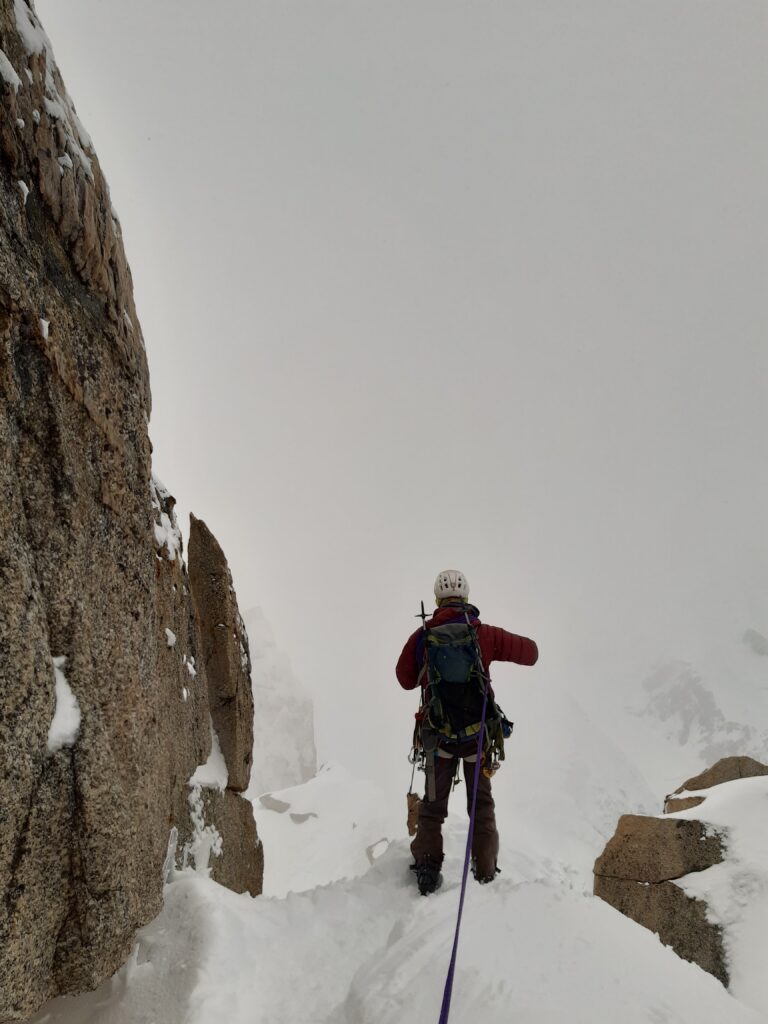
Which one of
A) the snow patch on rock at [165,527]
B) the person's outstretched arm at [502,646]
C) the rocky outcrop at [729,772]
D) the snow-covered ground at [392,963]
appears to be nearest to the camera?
the snow-covered ground at [392,963]

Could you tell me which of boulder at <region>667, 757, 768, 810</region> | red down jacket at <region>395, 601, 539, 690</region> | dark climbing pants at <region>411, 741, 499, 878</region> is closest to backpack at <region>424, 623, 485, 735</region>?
red down jacket at <region>395, 601, 539, 690</region>

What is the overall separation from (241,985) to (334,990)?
31.4 inches

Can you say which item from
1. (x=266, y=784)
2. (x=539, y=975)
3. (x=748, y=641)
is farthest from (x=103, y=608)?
(x=748, y=641)

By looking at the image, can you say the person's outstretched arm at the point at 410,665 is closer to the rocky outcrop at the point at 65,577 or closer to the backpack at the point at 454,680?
the backpack at the point at 454,680

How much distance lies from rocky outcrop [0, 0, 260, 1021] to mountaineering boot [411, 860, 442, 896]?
2757 mm

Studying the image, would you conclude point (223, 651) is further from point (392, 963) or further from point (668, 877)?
point (668, 877)

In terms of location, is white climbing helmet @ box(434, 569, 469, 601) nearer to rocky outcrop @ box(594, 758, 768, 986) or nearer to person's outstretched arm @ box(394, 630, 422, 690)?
person's outstretched arm @ box(394, 630, 422, 690)

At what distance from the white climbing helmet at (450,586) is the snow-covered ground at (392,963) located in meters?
3.21

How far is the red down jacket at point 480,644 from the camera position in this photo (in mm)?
6246

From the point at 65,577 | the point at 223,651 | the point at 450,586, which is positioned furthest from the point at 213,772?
the point at 65,577

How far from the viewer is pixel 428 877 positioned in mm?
5934

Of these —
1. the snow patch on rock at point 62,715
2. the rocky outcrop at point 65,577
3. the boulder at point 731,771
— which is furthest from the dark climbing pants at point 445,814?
the boulder at point 731,771

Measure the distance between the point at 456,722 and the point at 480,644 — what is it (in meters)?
0.93

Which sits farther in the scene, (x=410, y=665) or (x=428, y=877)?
(x=410, y=665)
